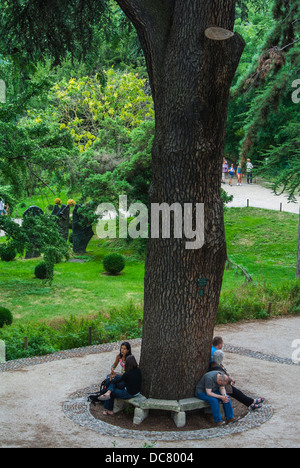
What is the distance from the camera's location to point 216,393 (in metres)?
8.55

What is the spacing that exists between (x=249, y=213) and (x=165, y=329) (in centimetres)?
2349

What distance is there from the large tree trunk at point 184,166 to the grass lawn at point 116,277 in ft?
21.8

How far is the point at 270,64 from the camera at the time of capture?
1666cm

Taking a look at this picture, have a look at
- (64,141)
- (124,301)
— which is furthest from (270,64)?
(124,301)

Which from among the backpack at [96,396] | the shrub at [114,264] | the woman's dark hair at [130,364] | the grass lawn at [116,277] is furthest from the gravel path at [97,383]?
the shrub at [114,264]

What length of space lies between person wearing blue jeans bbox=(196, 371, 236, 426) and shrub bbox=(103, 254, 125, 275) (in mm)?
15392

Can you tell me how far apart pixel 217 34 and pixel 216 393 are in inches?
195

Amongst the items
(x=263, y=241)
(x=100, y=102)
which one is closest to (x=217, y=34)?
(x=263, y=241)

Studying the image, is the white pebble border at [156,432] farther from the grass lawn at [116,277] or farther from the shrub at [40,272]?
the shrub at [40,272]

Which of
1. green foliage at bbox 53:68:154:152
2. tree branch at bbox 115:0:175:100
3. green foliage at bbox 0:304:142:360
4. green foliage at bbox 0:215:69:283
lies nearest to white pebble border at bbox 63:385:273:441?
green foliage at bbox 0:304:142:360

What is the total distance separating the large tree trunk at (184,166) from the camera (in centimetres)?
812

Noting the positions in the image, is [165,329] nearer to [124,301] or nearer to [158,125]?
[158,125]

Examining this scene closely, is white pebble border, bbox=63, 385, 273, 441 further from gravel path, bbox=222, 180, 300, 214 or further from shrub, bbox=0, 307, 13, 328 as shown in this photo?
gravel path, bbox=222, 180, 300, 214

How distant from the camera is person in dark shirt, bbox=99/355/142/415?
28.2 feet
